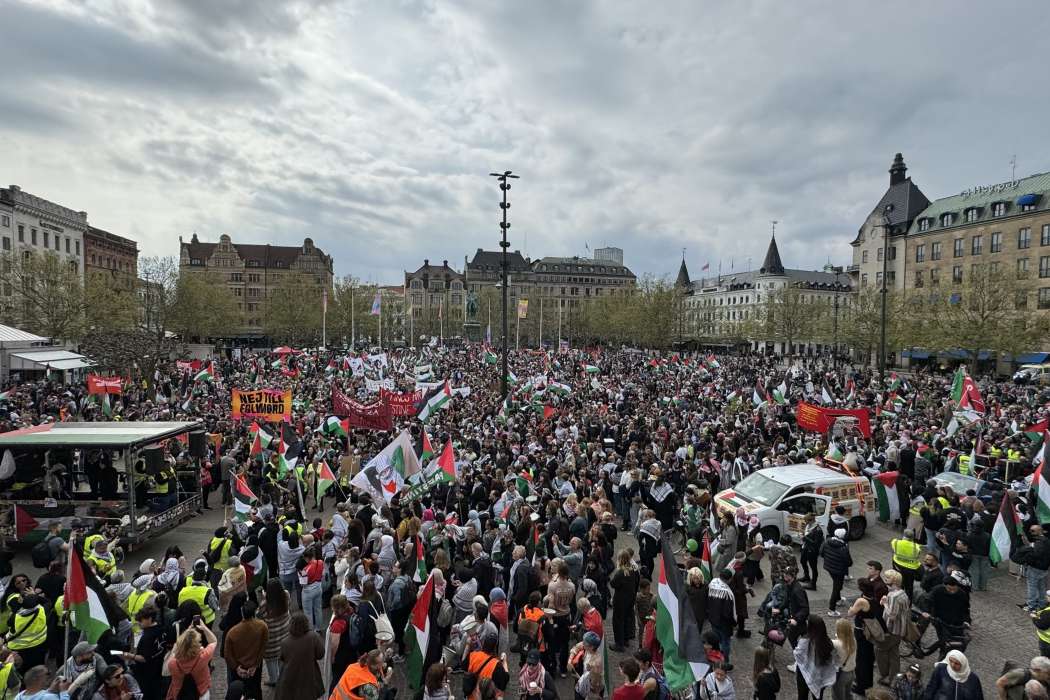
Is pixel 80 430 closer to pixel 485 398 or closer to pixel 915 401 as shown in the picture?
pixel 485 398

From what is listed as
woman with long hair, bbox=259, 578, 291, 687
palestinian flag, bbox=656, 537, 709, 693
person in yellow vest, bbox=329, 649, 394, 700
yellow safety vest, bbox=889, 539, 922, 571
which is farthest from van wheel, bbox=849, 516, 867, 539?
woman with long hair, bbox=259, 578, 291, 687

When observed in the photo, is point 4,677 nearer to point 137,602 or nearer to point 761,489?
point 137,602

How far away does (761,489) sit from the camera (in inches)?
492

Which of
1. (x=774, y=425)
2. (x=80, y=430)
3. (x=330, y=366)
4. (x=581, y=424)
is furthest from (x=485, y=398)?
(x=330, y=366)

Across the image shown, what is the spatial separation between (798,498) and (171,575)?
10990 mm

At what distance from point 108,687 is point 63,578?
2935 millimetres

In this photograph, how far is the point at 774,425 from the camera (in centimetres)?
2094

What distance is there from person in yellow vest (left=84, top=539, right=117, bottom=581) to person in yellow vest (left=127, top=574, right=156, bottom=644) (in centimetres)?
102

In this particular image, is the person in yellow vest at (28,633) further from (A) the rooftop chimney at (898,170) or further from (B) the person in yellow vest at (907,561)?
(A) the rooftop chimney at (898,170)

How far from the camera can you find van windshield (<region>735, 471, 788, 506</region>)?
12086 mm

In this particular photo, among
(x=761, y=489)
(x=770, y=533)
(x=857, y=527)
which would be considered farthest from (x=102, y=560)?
(x=857, y=527)

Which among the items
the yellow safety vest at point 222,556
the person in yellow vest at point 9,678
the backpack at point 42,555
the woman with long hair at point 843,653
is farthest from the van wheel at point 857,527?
the backpack at point 42,555

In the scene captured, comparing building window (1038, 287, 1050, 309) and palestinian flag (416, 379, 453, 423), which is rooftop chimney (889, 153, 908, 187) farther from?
palestinian flag (416, 379, 453, 423)

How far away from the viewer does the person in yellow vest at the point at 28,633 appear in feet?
22.0
